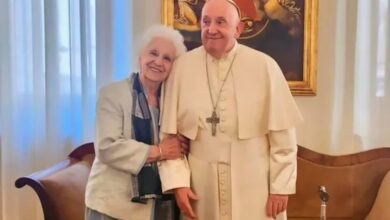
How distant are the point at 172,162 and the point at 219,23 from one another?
546 mm

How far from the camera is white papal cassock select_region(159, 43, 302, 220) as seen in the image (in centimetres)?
184

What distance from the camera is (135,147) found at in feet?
6.29

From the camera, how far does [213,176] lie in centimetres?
187

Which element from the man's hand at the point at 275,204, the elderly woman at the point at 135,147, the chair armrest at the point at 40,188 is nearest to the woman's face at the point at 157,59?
the elderly woman at the point at 135,147

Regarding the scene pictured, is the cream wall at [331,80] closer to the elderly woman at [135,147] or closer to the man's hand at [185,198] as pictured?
the elderly woman at [135,147]

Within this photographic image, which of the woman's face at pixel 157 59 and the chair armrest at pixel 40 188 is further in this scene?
the chair armrest at pixel 40 188

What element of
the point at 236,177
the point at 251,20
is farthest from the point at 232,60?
the point at 251,20

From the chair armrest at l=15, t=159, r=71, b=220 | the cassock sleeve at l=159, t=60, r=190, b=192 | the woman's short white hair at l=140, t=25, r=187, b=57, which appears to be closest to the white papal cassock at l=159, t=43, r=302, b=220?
the cassock sleeve at l=159, t=60, r=190, b=192

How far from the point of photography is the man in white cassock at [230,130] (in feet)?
6.02

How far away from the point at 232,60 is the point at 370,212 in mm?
1345

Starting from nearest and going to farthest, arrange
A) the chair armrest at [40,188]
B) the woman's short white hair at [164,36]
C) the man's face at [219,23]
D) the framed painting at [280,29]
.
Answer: the man's face at [219,23], the woman's short white hair at [164,36], the chair armrest at [40,188], the framed painting at [280,29]

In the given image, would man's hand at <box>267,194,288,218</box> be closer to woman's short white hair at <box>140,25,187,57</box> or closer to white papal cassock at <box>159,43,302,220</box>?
white papal cassock at <box>159,43,302,220</box>

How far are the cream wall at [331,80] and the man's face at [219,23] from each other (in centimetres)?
112

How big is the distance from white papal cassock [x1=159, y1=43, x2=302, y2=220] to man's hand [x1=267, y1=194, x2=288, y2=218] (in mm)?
20
